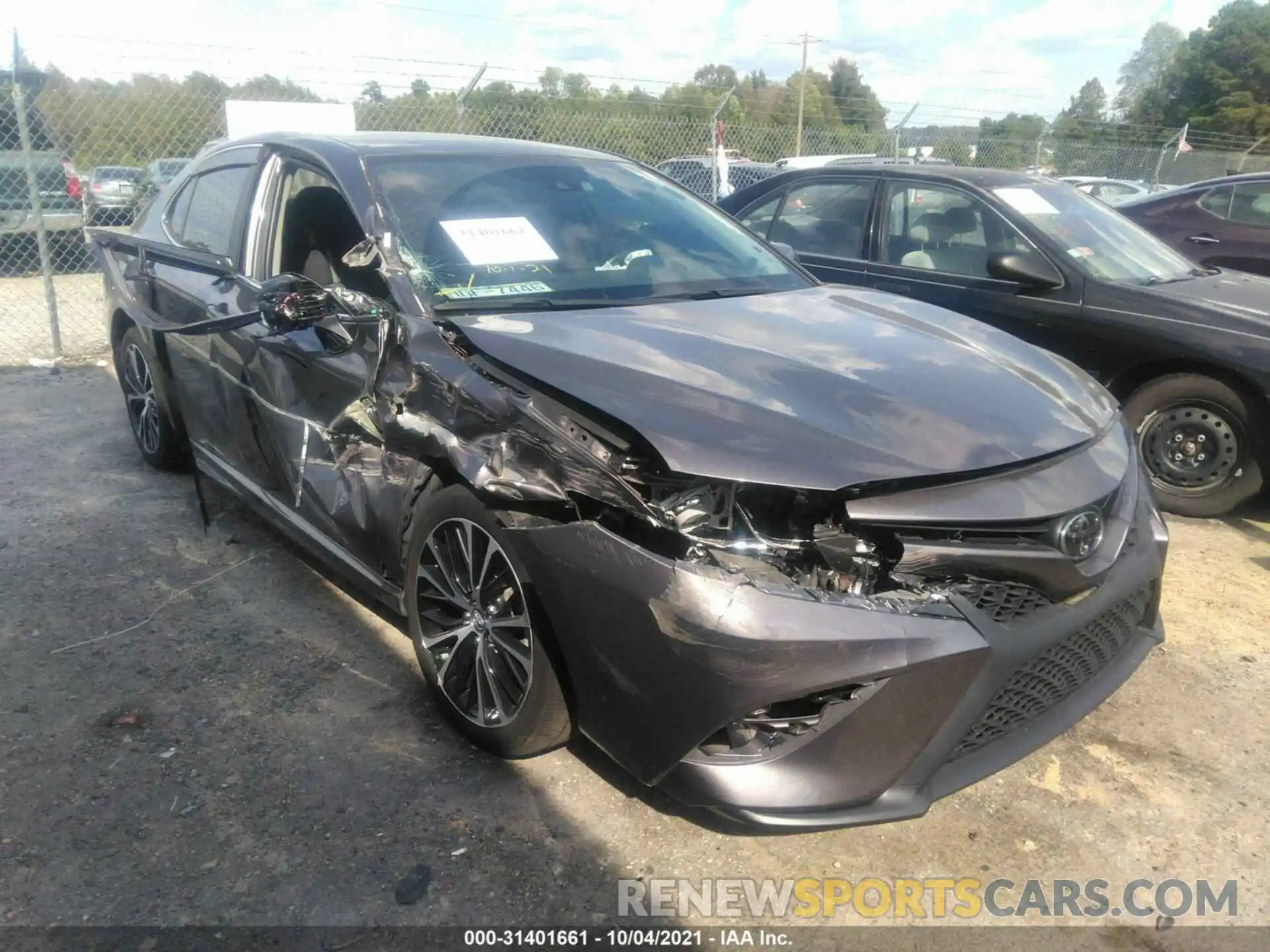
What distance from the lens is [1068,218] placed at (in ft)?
16.7

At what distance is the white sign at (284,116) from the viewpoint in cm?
884

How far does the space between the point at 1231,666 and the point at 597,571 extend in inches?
94.7

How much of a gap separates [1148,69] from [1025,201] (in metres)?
85.4

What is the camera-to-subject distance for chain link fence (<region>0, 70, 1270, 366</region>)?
803 cm

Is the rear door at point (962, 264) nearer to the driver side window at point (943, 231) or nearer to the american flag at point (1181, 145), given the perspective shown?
the driver side window at point (943, 231)

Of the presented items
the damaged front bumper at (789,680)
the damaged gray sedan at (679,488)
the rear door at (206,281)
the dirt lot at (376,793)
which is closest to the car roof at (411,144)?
the damaged gray sedan at (679,488)

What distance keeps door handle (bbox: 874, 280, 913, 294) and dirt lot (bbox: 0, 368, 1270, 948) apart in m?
2.34

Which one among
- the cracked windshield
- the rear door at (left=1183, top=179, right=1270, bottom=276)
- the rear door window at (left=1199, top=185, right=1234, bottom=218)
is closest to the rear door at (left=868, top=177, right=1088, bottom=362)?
the cracked windshield

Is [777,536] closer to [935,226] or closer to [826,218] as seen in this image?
[935,226]

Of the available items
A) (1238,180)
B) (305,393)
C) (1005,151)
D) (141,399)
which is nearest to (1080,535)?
(305,393)

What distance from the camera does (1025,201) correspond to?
5094mm

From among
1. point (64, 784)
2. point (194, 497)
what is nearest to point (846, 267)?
point (194, 497)

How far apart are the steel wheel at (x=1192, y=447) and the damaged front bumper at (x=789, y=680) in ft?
9.03

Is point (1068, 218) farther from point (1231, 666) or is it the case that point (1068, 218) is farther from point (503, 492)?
point (503, 492)
